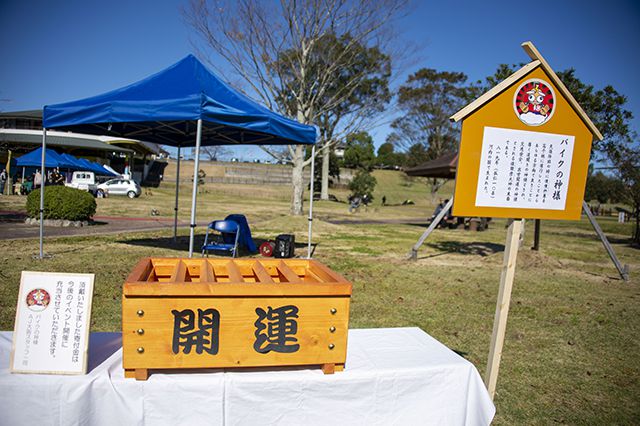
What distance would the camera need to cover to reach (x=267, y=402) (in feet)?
5.89

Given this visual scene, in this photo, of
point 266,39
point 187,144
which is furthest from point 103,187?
point 187,144

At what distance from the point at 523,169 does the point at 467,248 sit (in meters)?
9.68

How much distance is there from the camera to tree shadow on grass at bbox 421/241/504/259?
35.6 feet

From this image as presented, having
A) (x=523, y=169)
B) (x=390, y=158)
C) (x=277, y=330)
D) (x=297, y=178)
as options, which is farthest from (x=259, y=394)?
(x=390, y=158)

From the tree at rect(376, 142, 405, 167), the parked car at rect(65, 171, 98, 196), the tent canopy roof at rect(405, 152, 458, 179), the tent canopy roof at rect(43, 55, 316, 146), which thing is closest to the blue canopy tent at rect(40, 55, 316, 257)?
the tent canopy roof at rect(43, 55, 316, 146)

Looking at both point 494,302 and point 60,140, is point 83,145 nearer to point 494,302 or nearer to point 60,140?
point 60,140

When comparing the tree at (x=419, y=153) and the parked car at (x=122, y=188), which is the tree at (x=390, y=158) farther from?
the parked car at (x=122, y=188)

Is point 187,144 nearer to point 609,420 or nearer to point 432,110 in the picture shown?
point 609,420

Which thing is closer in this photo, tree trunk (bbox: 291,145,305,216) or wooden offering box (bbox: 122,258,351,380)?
wooden offering box (bbox: 122,258,351,380)

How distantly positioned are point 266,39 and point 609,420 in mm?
16649

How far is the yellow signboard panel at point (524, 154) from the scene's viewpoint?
241 centimetres

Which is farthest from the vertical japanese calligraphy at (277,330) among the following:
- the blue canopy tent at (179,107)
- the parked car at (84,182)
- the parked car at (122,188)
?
the parked car at (122,188)

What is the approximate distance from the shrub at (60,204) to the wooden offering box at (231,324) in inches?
421

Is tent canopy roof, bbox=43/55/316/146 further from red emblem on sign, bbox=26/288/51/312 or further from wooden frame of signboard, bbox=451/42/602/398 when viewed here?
red emblem on sign, bbox=26/288/51/312
